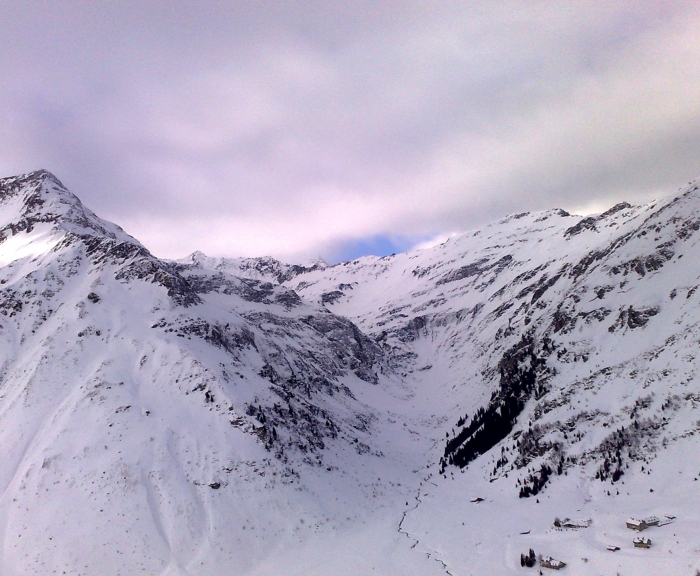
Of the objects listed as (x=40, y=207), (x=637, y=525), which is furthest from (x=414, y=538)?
(x=40, y=207)

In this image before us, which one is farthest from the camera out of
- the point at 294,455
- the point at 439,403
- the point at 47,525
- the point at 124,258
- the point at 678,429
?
the point at 439,403

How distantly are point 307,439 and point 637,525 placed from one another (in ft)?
162

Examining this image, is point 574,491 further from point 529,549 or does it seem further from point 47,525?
point 47,525

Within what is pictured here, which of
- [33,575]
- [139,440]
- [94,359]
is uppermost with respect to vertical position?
[94,359]

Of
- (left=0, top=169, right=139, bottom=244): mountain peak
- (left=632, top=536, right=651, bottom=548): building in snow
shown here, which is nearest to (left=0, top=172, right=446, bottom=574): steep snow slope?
(left=0, top=169, right=139, bottom=244): mountain peak

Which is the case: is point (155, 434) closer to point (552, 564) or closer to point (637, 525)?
point (552, 564)

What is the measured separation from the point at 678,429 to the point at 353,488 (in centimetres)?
4748

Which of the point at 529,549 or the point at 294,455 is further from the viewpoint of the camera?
the point at 294,455

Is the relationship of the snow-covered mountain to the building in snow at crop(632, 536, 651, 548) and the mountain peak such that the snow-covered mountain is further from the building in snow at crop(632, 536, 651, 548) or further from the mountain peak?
the mountain peak

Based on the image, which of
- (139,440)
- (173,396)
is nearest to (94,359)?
(173,396)

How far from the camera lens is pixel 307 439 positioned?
80.1 m

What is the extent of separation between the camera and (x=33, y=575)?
164ft

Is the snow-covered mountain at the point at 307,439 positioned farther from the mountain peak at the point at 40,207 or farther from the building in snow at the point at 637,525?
the mountain peak at the point at 40,207

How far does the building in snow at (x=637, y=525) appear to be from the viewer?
47812 mm
